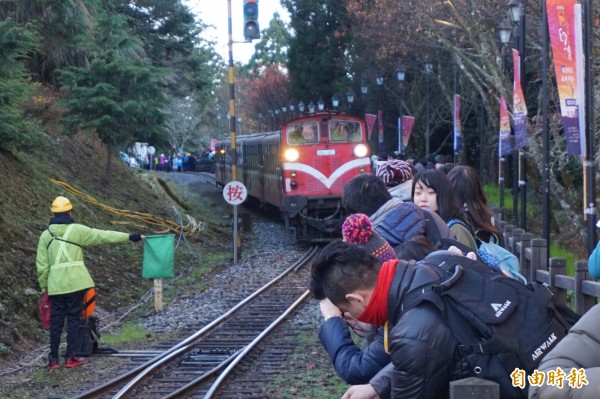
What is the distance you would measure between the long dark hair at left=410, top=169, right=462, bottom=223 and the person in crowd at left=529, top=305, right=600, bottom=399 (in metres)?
3.06

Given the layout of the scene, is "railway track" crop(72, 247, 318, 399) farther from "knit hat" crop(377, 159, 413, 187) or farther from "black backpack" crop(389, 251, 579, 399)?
"black backpack" crop(389, 251, 579, 399)

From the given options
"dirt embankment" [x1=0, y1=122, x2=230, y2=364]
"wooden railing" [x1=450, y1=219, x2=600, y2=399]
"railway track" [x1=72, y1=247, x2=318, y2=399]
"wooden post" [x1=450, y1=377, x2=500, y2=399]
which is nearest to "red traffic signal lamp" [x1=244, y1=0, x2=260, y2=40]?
"dirt embankment" [x1=0, y1=122, x2=230, y2=364]

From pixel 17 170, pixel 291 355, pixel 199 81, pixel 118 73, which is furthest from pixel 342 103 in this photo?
pixel 291 355

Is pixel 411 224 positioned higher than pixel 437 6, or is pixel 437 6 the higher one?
pixel 437 6

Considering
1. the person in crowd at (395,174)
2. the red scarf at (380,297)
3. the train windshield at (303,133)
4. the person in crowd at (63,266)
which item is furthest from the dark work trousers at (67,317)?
Result: the train windshield at (303,133)

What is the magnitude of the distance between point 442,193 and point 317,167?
60.7 ft

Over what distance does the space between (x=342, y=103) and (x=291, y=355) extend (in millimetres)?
38064

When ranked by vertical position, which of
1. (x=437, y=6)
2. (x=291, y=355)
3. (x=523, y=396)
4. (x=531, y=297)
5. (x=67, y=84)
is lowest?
(x=291, y=355)

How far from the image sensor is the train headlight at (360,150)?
24.7 m

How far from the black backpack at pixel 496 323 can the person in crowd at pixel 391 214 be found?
1732mm

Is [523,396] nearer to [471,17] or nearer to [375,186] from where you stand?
[375,186]

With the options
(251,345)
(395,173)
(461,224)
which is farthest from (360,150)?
(461,224)

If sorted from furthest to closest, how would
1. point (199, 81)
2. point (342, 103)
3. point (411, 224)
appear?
point (342, 103)
point (199, 81)
point (411, 224)

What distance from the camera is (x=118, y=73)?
23469 mm
